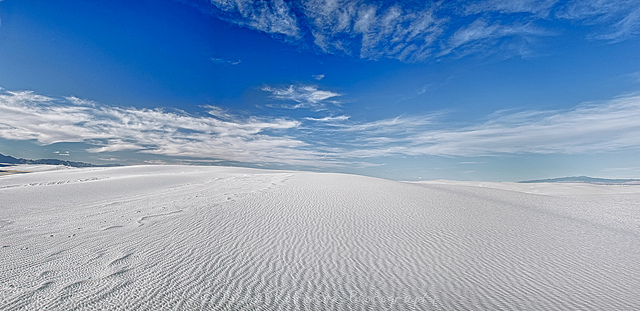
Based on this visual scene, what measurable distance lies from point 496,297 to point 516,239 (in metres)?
4.14

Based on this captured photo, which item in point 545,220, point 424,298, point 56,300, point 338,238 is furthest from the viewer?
point 545,220

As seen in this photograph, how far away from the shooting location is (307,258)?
220 inches

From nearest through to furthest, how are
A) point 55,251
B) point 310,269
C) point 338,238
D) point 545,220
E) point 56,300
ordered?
1. point 56,300
2. point 310,269
3. point 55,251
4. point 338,238
5. point 545,220

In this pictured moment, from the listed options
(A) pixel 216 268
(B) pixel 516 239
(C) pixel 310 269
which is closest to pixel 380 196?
(B) pixel 516 239

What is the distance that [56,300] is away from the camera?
3.51 metres

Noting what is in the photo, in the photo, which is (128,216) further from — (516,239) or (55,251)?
(516,239)

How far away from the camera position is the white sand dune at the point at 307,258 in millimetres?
3952

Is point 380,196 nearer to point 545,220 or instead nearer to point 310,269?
point 545,220

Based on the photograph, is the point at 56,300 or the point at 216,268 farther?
the point at 216,268

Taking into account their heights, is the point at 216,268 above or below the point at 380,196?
below

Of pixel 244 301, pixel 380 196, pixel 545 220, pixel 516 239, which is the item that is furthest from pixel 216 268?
pixel 545 220

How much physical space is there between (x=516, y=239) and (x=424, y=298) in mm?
5076

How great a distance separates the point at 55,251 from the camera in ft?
17.8

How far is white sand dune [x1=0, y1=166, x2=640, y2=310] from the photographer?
3952 millimetres
